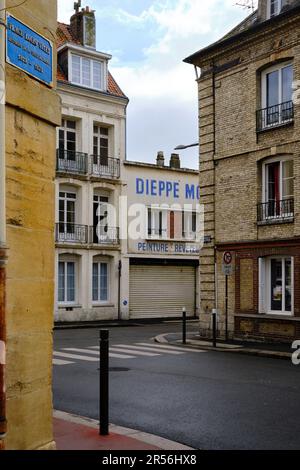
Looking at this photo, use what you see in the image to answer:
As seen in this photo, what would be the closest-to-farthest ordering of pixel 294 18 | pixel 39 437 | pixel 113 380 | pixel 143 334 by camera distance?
pixel 39 437 < pixel 113 380 < pixel 294 18 < pixel 143 334

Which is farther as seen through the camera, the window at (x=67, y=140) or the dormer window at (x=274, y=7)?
the window at (x=67, y=140)

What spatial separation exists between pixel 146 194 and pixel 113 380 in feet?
69.9

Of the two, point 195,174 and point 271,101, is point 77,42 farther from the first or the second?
point 271,101

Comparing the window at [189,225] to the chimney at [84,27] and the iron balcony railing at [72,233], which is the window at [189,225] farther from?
the chimney at [84,27]

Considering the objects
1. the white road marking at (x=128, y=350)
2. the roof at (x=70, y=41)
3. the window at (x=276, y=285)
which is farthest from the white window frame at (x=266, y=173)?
the roof at (x=70, y=41)

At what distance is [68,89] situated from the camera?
28969 millimetres

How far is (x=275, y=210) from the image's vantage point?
1828 cm

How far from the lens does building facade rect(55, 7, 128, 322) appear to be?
94.9 ft

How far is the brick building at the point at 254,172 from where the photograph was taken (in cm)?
1766

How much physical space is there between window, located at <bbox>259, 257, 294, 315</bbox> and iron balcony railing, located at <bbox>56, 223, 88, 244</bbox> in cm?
1270

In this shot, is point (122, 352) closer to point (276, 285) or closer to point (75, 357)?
point (75, 357)

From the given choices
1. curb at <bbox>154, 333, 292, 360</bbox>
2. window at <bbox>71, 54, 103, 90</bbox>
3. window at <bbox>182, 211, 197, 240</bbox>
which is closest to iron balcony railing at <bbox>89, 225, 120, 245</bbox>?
window at <bbox>182, 211, 197, 240</bbox>

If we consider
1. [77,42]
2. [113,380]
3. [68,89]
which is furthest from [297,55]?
[77,42]

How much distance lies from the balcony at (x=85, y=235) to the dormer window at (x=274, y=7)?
1412 centimetres
